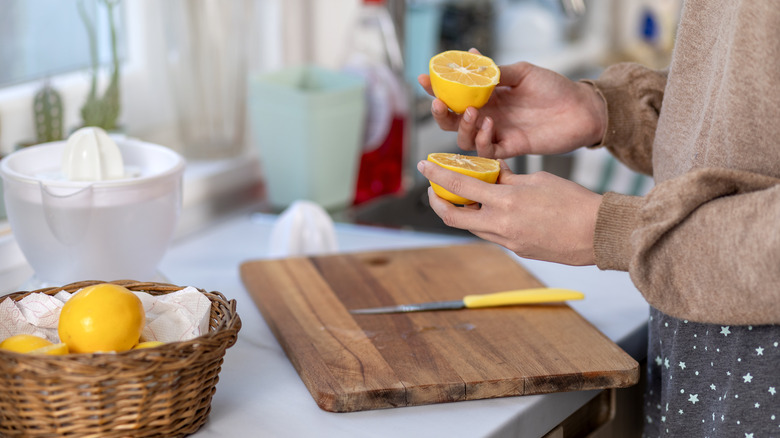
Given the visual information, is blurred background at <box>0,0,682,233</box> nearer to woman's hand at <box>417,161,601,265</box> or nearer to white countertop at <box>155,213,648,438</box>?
white countertop at <box>155,213,648,438</box>

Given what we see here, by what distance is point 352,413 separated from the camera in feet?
2.57

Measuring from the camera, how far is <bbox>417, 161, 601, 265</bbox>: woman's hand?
730 mm

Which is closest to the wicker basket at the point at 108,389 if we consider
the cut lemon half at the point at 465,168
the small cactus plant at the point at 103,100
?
the cut lemon half at the point at 465,168

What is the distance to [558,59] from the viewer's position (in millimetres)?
2418

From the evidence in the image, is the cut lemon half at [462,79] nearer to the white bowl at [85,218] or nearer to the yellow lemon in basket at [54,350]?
the white bowl at [85,218]

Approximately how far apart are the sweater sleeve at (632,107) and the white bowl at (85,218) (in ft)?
1.61

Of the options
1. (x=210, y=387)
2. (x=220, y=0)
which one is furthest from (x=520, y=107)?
(x=220, y=0)

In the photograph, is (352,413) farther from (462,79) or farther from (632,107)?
(632,107)

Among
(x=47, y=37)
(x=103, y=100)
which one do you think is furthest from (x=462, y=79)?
(x=47, y=37)

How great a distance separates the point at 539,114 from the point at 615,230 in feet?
1.01

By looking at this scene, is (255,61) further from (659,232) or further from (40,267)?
(659,232)

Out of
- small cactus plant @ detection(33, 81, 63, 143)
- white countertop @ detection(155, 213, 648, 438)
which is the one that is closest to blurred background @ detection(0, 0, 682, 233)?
small cactus plant @ detection(33, 81, 63, 143)

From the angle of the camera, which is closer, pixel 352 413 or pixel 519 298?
pixel 352 413

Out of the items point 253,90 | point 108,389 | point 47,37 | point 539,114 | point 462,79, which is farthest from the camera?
point 253,90
